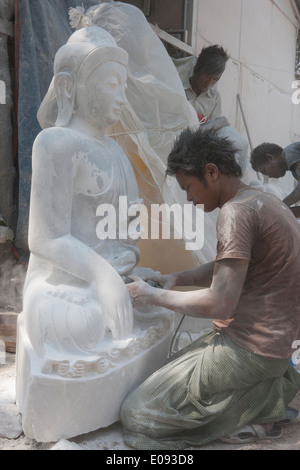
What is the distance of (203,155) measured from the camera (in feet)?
7.14

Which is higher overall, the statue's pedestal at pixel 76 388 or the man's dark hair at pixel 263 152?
the man's dark hair at pixel 263 152

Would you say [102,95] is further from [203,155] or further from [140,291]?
[140,291]

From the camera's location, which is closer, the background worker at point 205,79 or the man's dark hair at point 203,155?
the man's dark hair at point 203,155

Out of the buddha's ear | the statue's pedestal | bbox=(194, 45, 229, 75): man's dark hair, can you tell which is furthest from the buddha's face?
bbox=(194, 45, 229, 75): man's dark hair

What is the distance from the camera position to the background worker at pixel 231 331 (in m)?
2.05

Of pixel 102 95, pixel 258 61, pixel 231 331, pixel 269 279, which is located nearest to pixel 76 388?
pixel 231 331

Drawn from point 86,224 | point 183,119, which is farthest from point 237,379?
point 183,119

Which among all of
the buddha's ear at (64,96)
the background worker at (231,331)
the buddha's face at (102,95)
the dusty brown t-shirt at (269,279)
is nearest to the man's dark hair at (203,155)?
the background worker at (231,331)

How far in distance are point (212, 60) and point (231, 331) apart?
9.14 ft

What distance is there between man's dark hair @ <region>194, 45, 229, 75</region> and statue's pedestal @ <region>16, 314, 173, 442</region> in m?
2.75

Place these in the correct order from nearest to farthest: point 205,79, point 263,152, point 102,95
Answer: point 102,95
point 263,152
point 205,79

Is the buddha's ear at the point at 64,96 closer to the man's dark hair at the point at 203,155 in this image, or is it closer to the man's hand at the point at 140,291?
the man's dark hair at the point at 203,155

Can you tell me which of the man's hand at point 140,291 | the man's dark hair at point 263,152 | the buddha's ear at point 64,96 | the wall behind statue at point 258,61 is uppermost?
the wall behind statue at point 258,61

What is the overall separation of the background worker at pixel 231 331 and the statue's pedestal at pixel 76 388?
0.09 m
